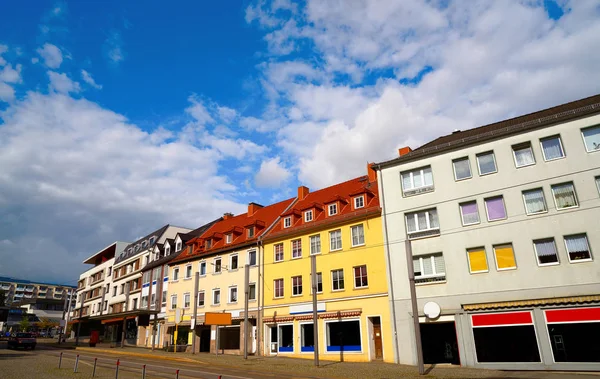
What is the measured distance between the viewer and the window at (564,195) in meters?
23.3

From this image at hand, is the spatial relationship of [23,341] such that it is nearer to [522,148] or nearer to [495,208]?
[495,208]

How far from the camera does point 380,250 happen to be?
29891mm

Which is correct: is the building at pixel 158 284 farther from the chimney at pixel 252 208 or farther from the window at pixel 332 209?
the window at pixel 332 209

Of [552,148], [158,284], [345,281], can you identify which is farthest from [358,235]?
[158,284]

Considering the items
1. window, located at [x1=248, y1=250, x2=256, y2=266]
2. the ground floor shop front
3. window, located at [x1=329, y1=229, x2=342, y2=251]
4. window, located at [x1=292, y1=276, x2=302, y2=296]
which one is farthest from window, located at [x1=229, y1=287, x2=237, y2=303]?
window, located at [x1=329, y1=229, x2=342, y2=251]

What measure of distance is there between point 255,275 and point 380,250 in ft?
43.0

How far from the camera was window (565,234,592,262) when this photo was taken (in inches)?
875

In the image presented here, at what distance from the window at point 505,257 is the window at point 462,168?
4.97 metres

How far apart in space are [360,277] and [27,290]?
→ 186 metres

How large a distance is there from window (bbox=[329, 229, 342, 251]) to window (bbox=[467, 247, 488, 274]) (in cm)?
1012

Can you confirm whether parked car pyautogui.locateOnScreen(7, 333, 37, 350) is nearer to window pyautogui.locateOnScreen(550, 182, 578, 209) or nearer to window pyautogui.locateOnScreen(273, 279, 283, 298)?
window pyautogui.locateOnScreen(273, 279, 283, 298)

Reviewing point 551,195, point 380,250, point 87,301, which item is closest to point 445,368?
point 380,250

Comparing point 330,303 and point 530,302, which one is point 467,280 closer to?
point 530,302

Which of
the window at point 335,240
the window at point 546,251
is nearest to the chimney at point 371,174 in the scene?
the window at point 335,240
